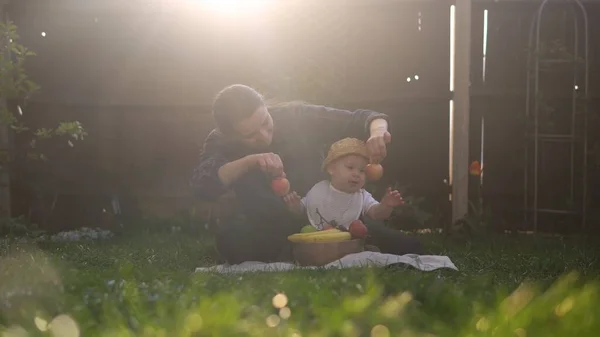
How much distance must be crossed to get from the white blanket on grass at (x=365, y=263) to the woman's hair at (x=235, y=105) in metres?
0.77

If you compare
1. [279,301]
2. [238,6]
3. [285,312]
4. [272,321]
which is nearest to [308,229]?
[279,301]

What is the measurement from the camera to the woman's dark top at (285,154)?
13.4 ft

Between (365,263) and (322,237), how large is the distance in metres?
0.30

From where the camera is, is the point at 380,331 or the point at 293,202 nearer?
the point at 380,331

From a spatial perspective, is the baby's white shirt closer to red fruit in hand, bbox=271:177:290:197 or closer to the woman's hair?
red fruit in hand, bbox=271:177:290:197

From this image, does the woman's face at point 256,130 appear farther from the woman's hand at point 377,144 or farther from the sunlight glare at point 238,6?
the sunlight glare at point 238,6

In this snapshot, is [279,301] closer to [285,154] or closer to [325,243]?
[325,243]

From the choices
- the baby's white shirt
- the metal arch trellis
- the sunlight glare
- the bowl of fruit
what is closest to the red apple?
the baby's white shirt

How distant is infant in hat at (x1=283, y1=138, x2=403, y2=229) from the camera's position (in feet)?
13.2

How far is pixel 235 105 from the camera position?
4.01 meters

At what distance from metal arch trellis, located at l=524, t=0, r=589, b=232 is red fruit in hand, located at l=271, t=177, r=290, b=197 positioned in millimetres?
2490

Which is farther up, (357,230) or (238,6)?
(238,6)

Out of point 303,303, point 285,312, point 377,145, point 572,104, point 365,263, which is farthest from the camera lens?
point 572,104

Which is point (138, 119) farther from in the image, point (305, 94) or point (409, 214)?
point (409, 214)
